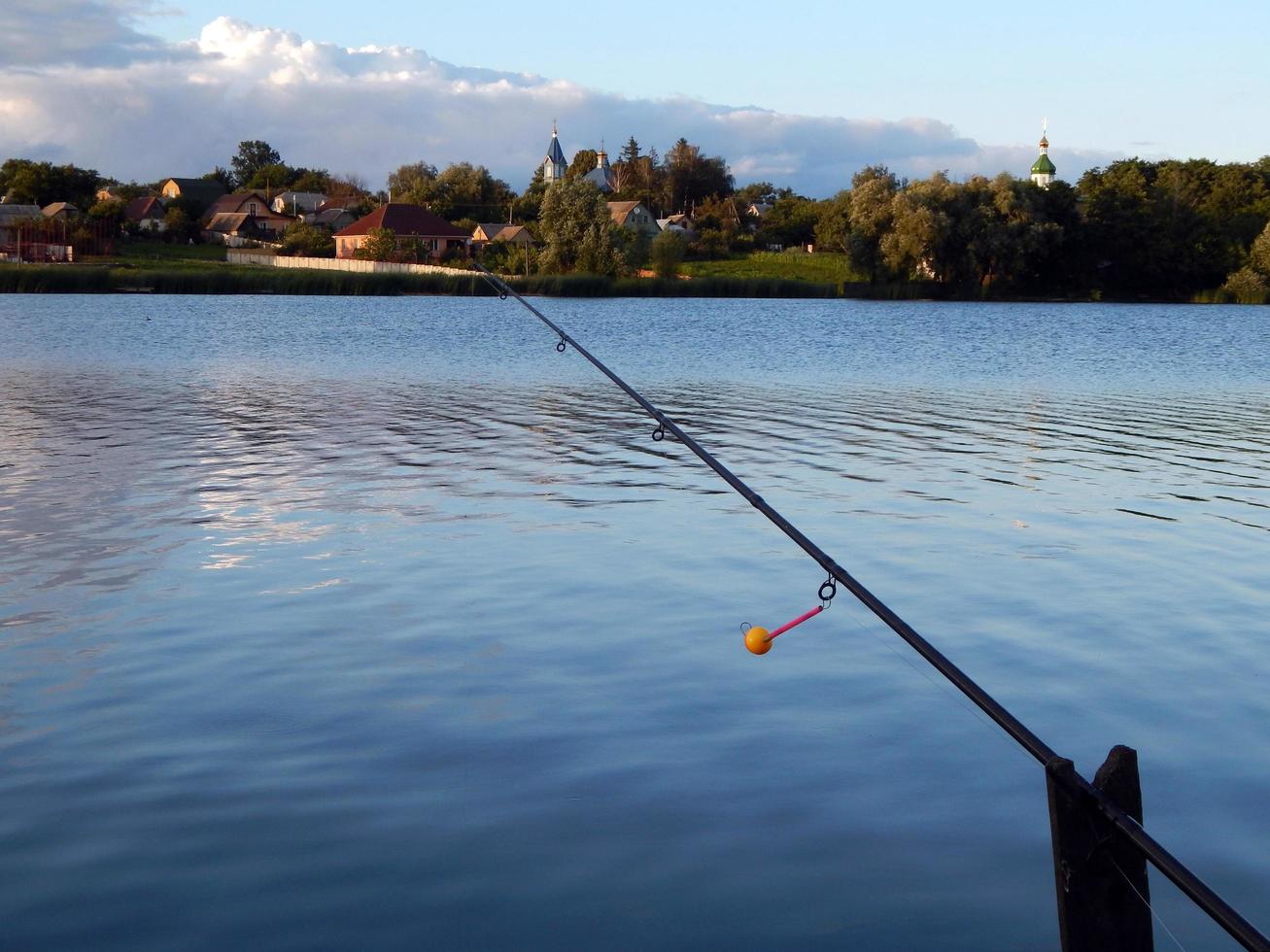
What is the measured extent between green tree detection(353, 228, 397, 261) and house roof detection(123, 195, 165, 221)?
1011 inches

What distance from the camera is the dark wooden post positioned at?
2.90 meters

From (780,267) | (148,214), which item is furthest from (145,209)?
(780,267)

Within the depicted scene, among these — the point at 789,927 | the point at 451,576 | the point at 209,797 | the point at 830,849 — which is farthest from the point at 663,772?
the point at 451,576

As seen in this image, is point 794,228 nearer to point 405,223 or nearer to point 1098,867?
point 405,223

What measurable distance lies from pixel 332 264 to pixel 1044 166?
54858 mm

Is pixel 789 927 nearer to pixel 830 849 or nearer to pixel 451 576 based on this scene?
pixel 830 849

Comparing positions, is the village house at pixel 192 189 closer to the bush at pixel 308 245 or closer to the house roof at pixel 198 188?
the house roof at pixel 198 188

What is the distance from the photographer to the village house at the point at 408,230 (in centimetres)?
8844

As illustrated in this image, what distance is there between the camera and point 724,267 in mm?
81312

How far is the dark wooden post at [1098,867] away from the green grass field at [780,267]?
223ft

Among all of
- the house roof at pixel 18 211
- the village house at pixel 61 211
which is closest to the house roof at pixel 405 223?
the village house at pixel 61 211

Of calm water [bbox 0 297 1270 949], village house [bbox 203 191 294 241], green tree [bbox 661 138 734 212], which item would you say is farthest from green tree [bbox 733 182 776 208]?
calm water [bbox 0 297 1270 949]

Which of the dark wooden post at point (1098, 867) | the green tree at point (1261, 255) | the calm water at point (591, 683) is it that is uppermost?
the green tree at point (1261, 255)

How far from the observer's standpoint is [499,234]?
9481cm
